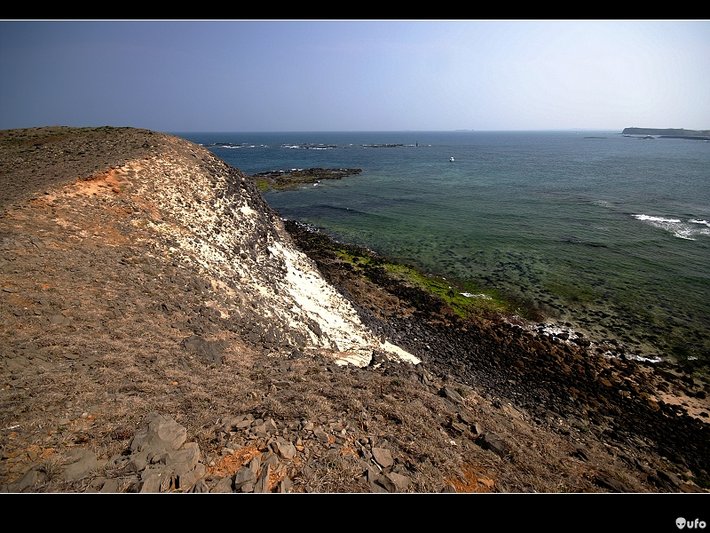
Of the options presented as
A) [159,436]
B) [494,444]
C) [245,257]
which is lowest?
[494,444]

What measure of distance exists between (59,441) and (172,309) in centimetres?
606

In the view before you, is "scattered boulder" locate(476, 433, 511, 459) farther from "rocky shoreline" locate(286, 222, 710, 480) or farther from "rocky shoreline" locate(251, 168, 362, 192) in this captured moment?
"rocky shoreline" locate(251, 168, 362, 192)

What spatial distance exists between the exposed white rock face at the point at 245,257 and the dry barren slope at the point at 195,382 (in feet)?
0.40

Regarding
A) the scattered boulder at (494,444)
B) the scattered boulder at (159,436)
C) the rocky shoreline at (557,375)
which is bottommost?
the rocky shoreline at (557,375)

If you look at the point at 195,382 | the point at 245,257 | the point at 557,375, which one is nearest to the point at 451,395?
the point at 195,382

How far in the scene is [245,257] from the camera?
18344mm

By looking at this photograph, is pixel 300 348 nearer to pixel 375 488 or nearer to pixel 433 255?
pixel 375 488

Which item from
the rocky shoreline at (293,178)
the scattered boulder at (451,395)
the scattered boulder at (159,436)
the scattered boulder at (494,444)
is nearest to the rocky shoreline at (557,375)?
the scattered boulder at (451,395)

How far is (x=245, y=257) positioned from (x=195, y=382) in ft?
34.2

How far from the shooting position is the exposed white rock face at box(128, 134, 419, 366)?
1400cm

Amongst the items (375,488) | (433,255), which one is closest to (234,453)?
(375,488)

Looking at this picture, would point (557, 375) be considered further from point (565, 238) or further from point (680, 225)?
point (680, 225)

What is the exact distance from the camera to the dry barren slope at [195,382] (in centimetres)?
605

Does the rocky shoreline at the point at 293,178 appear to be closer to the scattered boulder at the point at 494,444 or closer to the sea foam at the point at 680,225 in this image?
the sea foam at the point at 680,225
